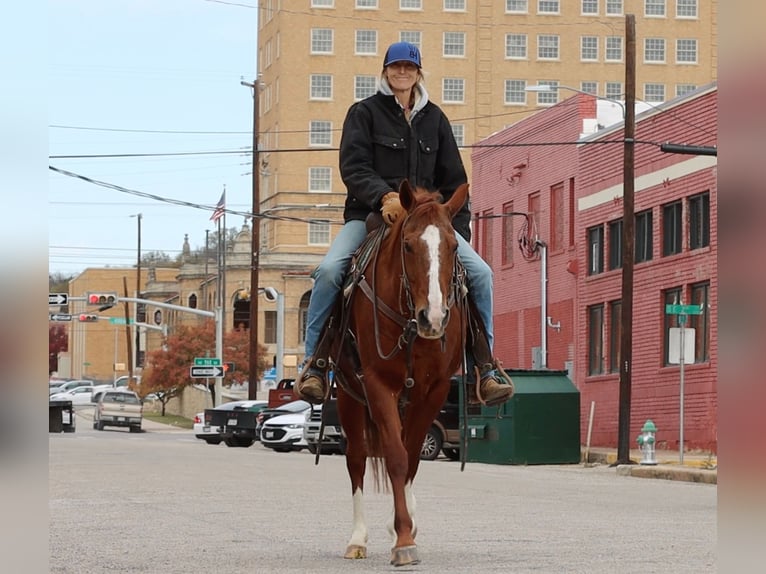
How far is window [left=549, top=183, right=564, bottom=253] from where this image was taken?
50.0 m

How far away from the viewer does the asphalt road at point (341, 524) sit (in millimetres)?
8570

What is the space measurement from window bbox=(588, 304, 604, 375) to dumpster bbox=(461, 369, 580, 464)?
11.0 metres

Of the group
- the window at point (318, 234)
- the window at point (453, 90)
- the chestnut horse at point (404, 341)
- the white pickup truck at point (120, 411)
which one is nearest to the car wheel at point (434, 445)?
the chestnut horse at point (404, 341)

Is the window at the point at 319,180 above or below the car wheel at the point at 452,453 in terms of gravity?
above

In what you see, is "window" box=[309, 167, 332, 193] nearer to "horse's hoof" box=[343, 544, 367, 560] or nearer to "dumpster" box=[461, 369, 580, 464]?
"dumpster" box=[461, 369, 580, 464]

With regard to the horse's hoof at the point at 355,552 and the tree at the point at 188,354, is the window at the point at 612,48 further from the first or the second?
the horse's hoof at the point at 355,552

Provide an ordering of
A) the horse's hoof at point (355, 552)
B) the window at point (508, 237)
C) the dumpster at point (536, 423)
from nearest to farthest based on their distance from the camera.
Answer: the horse's hoof at point (355, 552)
the dumpster at point (536, 423)
the window at point (508, 237)

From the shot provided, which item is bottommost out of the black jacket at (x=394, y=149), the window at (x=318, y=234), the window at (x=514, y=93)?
the black jacket at (x=394, y=149)

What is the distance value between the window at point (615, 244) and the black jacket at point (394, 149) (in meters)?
34.7

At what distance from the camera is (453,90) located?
4547 inches

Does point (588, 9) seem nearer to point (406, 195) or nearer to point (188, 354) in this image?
point (188, 354)

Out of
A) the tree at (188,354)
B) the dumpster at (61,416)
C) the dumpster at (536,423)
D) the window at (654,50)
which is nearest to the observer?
the dumpster at (536,423)

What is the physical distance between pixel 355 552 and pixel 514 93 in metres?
108

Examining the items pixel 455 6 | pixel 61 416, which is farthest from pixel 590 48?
pixel 61 416
